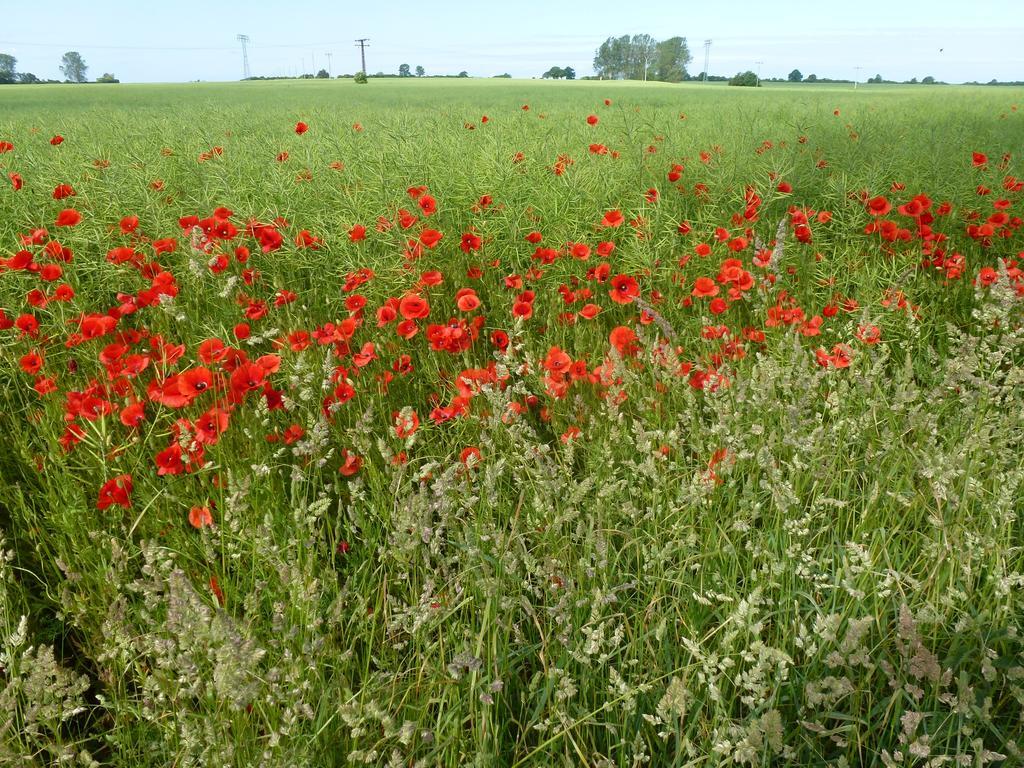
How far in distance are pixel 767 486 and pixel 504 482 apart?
706mm

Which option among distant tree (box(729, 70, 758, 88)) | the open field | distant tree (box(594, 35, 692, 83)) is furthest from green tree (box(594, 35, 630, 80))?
the open field

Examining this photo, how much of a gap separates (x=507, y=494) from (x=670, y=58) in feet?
357

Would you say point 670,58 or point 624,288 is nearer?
point 624,288

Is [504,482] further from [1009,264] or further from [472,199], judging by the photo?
[1009,264]

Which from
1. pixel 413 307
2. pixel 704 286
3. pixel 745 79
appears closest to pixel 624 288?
pixel 704 286

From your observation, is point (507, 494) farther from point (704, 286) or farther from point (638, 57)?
point (638, 57)

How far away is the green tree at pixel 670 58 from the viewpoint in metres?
91.0

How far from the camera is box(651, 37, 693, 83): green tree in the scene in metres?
91.0

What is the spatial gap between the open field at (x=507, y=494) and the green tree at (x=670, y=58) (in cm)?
9524

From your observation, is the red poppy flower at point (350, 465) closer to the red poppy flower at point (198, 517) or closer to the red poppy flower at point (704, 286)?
the red poppy flower at point (198, 517)

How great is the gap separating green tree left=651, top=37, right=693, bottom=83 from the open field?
95.2 metres

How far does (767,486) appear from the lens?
4.13 ft

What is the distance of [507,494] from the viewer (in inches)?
67.9

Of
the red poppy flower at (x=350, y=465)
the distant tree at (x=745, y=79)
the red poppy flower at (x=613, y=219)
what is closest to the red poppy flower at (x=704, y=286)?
the red poppy flower at (x=613, y=219)
